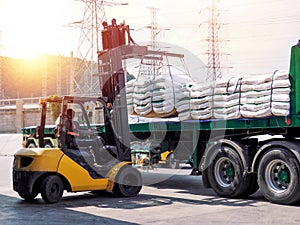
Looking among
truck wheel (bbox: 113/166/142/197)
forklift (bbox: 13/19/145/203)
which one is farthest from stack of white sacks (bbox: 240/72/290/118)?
forklift (bbox: 13/19/145/203)

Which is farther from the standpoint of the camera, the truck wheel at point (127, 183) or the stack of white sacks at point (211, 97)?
the truck wheel at point (127, 183)

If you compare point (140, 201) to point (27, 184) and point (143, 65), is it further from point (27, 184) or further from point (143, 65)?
point (143, 65)

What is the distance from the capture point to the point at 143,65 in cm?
1412

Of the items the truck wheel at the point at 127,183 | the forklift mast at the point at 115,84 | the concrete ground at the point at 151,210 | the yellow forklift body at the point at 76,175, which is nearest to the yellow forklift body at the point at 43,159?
the yellow forklift body at the point at 76,175

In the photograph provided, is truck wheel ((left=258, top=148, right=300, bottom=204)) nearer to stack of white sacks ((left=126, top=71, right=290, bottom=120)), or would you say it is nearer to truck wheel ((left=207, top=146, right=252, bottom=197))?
truck wheel ((left=207, top=146, right=252, bottom=197))

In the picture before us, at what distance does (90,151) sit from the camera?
10.9m

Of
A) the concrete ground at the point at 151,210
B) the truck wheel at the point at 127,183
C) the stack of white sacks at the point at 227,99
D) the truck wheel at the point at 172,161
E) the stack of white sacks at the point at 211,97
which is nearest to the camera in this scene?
the concrete ground at the point at 151,210

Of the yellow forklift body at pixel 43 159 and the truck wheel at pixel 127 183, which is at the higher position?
the yellow forklift body at pixel 43 159

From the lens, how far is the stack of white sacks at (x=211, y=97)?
9945 mm

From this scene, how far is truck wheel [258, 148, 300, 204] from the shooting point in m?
9.56

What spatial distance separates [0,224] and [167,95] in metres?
5.46

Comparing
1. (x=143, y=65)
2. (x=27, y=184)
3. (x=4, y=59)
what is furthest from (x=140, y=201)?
(x=4, y=59)

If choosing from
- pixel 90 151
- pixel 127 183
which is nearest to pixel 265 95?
pixel 127 183

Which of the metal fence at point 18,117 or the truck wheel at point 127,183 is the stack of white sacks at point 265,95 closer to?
the truck wheel at point 127,183
